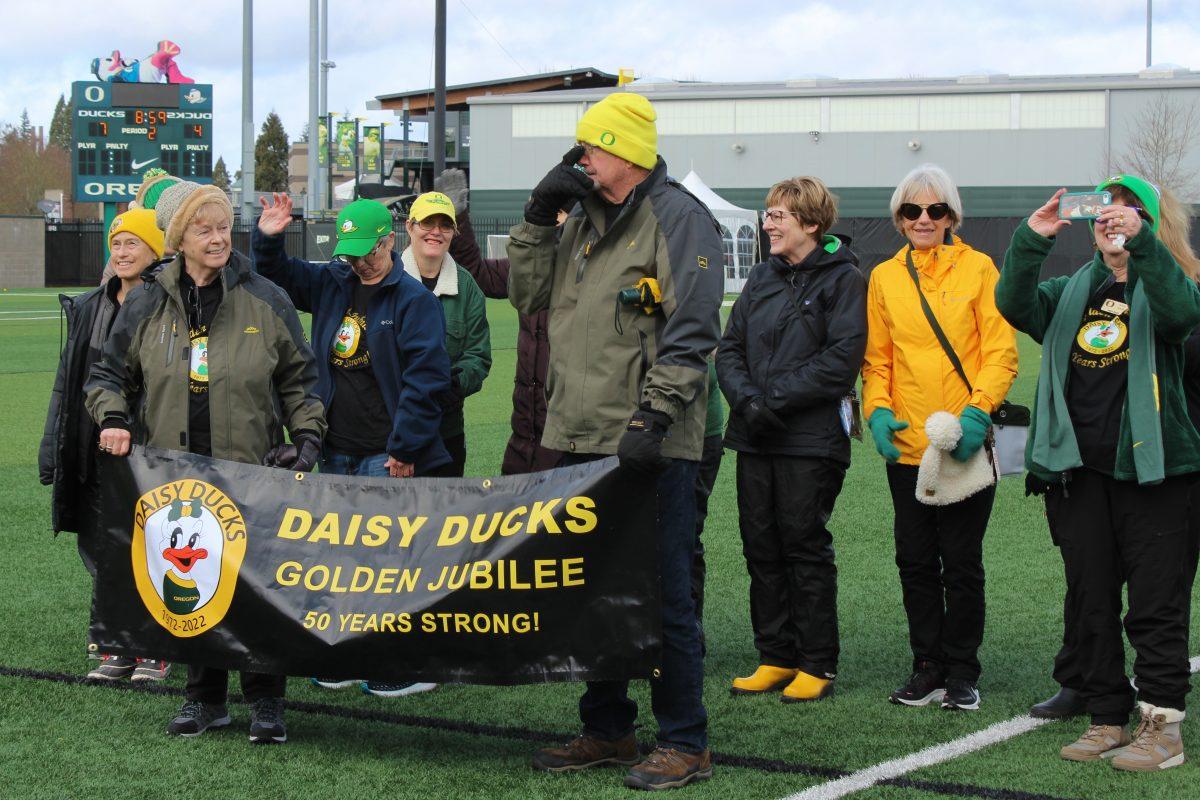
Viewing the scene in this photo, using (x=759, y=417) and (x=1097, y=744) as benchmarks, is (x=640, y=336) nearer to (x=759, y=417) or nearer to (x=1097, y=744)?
(x=759, y=417)

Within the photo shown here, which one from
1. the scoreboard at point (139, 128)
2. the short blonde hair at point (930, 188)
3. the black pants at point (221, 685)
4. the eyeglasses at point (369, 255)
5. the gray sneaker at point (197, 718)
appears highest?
the scoreboard at point (139, 128)

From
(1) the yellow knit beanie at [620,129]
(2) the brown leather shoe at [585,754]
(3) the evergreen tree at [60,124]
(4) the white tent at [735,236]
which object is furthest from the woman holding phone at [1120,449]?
(3) the evergreen tree at [60,124]

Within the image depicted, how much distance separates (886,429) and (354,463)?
2.10 m

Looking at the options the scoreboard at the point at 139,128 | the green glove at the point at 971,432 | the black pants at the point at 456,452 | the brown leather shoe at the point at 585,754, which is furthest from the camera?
the scoreboard at the point at 139,128

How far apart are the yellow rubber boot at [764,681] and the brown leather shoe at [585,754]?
1038 mm

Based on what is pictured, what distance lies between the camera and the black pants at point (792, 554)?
5777mm

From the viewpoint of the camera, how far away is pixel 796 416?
5.77 metres

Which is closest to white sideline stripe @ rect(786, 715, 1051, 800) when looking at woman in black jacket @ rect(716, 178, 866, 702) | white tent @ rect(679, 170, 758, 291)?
woman in black jacket @ rect(716, 178, 866, 702)

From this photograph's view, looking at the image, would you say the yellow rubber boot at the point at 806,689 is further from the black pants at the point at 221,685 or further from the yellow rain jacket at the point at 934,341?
the black pants at the point at 221,685

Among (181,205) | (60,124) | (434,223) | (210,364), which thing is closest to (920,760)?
(210,364)

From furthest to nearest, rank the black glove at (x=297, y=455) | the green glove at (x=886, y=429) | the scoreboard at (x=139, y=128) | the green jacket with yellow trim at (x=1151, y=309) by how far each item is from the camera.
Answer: the scoreboard at (x=139, y=128), the green glove at (x=886, y=429), the black glove at (x=297, y=455), the green jacket with yellow trim at (x=1151, y=309)

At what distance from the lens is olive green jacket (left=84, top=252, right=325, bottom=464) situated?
5188 mm

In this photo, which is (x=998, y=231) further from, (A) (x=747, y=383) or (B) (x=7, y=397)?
(A) (x=747, y=383)

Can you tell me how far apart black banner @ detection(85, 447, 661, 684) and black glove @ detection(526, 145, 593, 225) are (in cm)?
84
